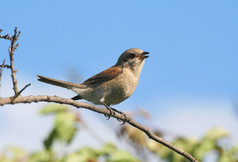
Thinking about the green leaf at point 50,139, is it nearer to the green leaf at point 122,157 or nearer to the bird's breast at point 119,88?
the green leaf at point 122,157

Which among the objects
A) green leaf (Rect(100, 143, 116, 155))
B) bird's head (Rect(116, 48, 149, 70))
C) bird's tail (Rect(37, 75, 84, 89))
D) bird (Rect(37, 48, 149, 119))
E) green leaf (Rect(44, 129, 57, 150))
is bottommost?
green leaf (Rect(44, 129, 57, 150))

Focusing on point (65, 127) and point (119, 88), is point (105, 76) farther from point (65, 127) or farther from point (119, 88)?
point (65, 127)

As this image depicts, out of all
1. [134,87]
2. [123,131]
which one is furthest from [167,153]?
[134,87]

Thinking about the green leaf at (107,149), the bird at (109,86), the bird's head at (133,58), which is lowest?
the green leaf at (107,149)

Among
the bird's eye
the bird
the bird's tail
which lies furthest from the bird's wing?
the bird's eye

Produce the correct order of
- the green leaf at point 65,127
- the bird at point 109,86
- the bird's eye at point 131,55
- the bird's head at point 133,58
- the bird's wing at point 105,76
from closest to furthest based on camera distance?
the green leaf at point 65,127
the bird at point 109,86
the bird's wing at point 105,76
the bird's head at point 133,58
the bird's eye at point 131,55

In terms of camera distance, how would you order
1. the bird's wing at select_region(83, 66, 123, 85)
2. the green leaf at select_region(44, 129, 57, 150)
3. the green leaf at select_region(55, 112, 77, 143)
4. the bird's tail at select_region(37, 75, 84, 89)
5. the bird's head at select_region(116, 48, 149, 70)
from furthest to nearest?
the bird's head at select_region(116, 48, 149, 70)
the bird's wing at select_region(83, 66, 123, 85)
the green leaf at select_region(44, 129, 57, 150)
the green leaf at select_region(55, 112, 77, 143)
the bird's tail at select_region(37, 75, 84, 89)

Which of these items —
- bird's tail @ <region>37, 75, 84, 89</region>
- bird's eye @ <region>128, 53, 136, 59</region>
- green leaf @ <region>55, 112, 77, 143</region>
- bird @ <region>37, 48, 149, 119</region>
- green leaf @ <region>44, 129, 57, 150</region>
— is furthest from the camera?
bird's eye @ <region>128, 53, 136, 59</region>

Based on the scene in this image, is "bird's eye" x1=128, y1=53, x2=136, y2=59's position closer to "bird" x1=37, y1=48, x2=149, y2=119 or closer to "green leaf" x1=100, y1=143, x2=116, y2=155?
"bird" x1=37, y1=48, x2=149, y2=119

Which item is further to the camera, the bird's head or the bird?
the bird's head

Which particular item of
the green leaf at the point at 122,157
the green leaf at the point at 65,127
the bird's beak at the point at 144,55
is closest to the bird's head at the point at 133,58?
the bird's beak at the point at 144,55

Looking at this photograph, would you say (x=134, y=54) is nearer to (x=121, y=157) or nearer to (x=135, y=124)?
(x=121, y=157)

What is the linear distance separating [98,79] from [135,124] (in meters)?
2.54

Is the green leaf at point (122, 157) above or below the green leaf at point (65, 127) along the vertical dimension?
below
